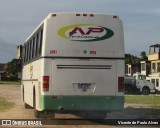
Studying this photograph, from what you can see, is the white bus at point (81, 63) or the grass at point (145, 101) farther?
the grass at point (145, 101)

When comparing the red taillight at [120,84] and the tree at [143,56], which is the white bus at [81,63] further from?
the tree at [143,56]

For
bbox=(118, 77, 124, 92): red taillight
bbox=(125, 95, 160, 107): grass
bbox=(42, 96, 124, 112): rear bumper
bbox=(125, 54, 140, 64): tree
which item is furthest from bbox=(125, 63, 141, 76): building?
bbox=(42, 96, 124, 112): rear bumper

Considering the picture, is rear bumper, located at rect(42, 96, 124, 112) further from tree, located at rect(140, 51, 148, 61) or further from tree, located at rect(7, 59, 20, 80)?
tree, located at rect(7, 59, 20, 80)

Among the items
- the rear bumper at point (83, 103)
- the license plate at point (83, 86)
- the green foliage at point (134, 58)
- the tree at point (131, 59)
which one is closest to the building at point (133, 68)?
the green foliage at point (134, 58)

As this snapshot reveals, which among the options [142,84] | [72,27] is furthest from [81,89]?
[142,84]

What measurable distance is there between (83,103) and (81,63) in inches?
50.5

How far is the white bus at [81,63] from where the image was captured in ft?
47.6

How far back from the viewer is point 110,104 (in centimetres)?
1471

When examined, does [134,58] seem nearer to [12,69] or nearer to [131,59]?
[131,59]

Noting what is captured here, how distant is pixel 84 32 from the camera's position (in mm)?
14672

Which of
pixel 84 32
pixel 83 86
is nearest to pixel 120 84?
pixel 83 86

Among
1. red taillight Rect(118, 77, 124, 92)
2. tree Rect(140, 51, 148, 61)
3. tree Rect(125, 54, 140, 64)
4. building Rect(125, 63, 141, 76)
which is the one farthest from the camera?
tree Rect(125, 54, 140, 64)

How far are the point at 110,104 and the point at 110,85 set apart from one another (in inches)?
24.1

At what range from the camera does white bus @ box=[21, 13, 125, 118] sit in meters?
14.5
